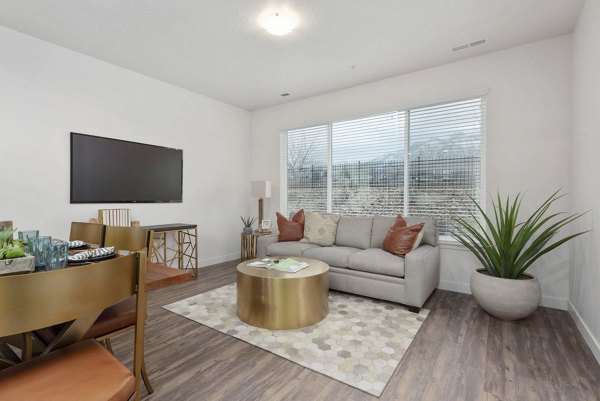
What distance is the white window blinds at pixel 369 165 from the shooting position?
161 inches

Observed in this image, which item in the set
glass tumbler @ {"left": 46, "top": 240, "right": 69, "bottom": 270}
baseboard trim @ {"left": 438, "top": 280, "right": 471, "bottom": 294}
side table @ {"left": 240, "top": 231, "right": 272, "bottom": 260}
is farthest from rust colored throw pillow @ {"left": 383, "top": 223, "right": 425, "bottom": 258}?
glass tumbler @ {"left": 46, "top": 240, "right": 69, "bottom": 270}

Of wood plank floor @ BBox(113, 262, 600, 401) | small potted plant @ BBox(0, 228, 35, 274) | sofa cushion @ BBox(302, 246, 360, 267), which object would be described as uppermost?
small potted plant @ BBox(0, 228, 35, 274)

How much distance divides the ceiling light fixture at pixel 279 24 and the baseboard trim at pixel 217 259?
3.47 m

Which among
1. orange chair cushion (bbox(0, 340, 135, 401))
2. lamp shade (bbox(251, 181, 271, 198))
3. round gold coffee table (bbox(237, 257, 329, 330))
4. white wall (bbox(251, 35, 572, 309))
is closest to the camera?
orange chair cushion (bbox(0, 340, 135, 401))

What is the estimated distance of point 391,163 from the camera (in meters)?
4.14

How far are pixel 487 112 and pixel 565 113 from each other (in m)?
0.68

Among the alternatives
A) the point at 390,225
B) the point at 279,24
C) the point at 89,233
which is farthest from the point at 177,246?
the point at 279,24

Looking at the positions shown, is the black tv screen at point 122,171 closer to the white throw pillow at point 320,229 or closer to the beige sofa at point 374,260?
the beige sofa at point 374,260

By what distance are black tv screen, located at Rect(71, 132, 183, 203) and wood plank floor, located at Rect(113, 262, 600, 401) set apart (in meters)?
1.75

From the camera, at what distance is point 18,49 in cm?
292

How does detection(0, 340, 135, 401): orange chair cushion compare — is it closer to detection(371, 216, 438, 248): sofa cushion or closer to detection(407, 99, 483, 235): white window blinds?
detection(371, 216, 438, 248): sofa cushion

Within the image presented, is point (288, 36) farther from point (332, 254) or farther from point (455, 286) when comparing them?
point (455, 286)

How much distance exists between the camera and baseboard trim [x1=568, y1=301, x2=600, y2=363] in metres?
2.07

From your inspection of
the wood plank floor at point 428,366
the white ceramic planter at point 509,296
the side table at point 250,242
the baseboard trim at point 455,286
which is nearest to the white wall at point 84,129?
the side table at point 250,242
